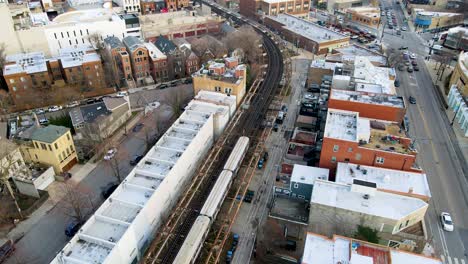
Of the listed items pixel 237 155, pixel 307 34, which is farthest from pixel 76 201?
pixel 307 34

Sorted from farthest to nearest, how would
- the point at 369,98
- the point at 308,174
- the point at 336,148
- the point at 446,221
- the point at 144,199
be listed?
the point at 369,98
the point at 336,148
the point at 308,174
the point at 446,221
the point at 144,199

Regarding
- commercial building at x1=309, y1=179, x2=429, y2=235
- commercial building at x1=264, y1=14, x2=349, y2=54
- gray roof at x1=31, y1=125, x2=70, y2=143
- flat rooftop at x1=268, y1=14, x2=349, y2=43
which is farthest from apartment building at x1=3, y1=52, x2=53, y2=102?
flat rooftop at x1=268, y1=14, x2=349, y2=43

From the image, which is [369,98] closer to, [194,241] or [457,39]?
[194,241]

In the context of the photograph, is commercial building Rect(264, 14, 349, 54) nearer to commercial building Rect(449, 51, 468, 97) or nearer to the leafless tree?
commercial building Rect(449, 51, 468, 97)

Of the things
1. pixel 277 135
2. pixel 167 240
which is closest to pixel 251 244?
pixel 167 240

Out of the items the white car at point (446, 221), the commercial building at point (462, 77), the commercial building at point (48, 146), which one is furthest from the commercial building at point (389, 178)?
the commercial building at point (48, 146)

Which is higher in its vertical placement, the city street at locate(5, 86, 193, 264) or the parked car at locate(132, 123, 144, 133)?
the parked car at locate(132, 123, 144, 133)
